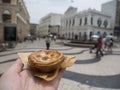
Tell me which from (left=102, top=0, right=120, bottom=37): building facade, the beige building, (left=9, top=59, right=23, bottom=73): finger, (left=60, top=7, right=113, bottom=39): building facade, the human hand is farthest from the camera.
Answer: (left=102, top=0, right=120, bottom=37): building facade

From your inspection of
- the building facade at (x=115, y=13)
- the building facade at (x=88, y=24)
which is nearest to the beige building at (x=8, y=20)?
the building facade at (x=88, y=24)

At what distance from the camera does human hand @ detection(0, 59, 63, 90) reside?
2582 millimetres

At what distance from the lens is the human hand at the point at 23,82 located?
8.47ft

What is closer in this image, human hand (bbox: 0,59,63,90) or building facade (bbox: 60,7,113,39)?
human hand (bbox: 0,59,63,90)

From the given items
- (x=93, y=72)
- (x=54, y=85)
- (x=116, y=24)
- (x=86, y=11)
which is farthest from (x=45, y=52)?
(x=116, y=24)

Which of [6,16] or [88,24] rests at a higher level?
[6,16]

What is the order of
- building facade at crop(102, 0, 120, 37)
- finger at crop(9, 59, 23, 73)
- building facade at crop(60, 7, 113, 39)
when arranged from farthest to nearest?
1. building facade at crop(102, 0, 120, 37)
2. building facade at crop(60, 7, 113, 39)
3. finger at crop(9, 59, 23, 73)

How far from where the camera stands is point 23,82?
106 inches

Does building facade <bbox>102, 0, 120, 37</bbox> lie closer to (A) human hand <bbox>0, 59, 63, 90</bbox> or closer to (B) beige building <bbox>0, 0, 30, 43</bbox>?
(B) beige building <bbox>0, 0, 30, 43</bbox>

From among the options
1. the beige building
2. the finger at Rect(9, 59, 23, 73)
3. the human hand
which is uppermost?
the beige building

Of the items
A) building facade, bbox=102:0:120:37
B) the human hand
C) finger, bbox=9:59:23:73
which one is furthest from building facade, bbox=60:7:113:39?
the human hand

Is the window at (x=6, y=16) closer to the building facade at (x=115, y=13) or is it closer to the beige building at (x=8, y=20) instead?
the beige building at (x=8, y=20)

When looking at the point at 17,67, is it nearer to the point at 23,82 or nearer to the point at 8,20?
the point at 23,82

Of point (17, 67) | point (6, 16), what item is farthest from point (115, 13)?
point (17, 67)
